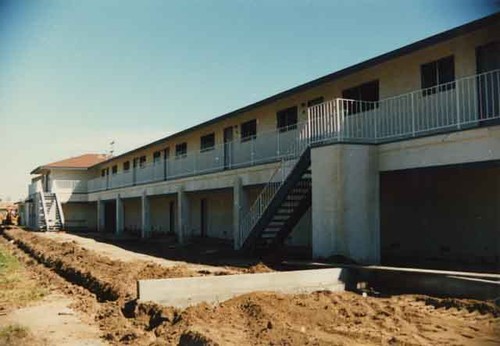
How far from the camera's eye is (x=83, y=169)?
54.2 m

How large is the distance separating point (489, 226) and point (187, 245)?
14.0 m

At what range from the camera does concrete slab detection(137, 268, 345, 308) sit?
1037cm

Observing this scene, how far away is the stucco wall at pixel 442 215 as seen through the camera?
47.0 ft

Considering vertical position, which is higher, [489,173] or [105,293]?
[489,173]

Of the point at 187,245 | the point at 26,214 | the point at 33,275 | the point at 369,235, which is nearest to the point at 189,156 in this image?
the point at 187,245

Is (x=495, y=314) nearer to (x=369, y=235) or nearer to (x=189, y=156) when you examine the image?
(x=369, y=235)

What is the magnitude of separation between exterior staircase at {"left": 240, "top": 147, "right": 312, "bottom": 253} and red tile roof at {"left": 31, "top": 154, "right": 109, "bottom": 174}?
38682 mm

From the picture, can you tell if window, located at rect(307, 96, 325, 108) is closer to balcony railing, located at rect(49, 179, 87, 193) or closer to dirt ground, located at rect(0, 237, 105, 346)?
dirt ground, located at rect(0, 237, 105, 346)

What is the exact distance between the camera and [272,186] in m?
18.6

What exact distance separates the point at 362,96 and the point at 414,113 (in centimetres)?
322

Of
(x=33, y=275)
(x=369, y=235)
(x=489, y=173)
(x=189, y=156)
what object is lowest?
(x=33, y=275)

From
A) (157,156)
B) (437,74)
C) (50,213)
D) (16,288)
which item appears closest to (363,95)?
(437,74)

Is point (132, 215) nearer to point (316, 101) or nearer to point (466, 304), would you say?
point (316, 101)

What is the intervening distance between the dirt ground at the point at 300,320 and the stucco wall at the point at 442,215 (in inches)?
164
